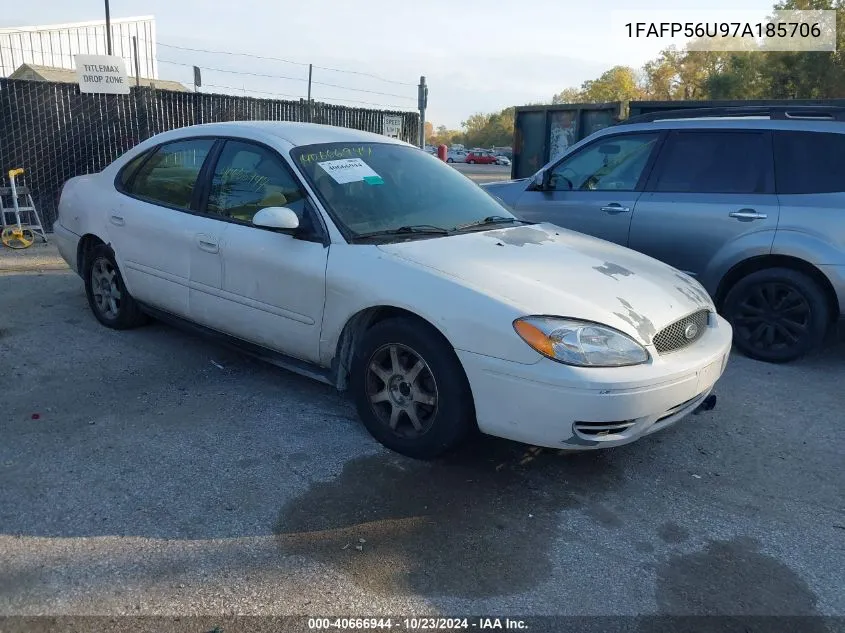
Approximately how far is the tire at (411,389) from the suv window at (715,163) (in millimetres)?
3391

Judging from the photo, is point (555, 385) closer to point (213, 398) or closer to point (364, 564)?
point (364, 564)

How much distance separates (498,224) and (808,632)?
8.93ft

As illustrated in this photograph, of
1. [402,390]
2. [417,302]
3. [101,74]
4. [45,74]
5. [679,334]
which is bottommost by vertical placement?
[402,390]

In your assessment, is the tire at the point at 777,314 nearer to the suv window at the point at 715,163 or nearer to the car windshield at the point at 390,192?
A: the suv window at the point at 715,163

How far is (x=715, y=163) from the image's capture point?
18.8 ft

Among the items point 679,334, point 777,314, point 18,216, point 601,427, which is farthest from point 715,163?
point 18,216

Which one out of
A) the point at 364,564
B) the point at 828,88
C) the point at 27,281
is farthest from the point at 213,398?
the point at 828,88

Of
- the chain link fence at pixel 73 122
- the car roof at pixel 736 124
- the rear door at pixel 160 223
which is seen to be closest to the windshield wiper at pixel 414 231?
the rear door at pixel 160 223

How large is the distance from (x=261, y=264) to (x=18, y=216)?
666 cm

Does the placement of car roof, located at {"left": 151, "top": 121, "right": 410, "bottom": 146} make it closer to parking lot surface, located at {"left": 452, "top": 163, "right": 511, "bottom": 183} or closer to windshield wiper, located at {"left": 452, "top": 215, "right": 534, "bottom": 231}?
windshield wiper, located at {"left": 452, "top": 215, "right": 534, "bottom": 231}

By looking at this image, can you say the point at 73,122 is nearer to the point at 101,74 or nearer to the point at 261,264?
the point at 101,74

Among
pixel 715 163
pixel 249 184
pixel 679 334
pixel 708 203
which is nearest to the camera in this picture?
pixel 679 334

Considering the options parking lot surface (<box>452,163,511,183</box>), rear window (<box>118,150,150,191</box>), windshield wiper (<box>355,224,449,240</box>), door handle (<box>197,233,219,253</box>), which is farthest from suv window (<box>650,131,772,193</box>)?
parking lot surface (<box>452,163,511,183</box>)

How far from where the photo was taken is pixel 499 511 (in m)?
3.17
